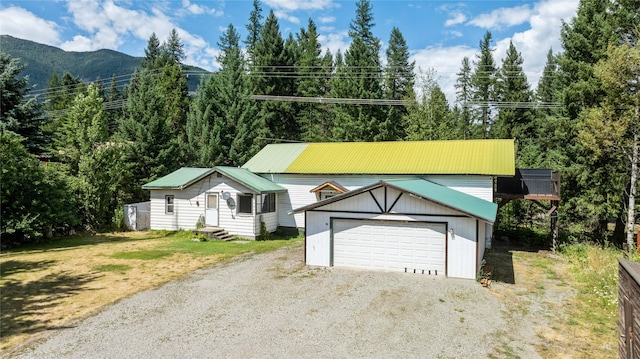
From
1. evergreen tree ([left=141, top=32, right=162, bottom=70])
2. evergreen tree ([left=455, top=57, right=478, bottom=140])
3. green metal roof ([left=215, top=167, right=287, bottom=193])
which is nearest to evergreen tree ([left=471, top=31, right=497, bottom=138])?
evergreen tree ([left=455, top=57, right=478, bottom=140])

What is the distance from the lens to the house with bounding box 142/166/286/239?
20906mm

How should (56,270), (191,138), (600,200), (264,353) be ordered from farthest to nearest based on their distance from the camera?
(191,138), (600,200), (56,270), (264,353)

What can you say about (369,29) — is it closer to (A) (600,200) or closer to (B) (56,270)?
(A) (600,200)

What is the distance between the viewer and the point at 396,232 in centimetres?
1400

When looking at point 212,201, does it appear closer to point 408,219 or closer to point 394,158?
point 394,158

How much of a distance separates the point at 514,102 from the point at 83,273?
4251cm

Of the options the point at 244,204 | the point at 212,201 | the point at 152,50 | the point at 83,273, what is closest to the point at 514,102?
the point at 244,204

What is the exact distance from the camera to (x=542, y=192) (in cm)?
1911

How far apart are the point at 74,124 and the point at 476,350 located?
A: 2487cm

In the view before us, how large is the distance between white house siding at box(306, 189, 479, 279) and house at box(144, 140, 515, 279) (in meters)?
0.03

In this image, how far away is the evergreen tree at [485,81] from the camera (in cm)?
4284

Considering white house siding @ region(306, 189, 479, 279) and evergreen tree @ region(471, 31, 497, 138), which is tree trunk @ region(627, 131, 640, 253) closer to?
white house siding @ region(306, 189, 479, 279)

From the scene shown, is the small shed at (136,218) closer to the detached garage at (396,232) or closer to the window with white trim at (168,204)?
the window with white trim at (168,204)

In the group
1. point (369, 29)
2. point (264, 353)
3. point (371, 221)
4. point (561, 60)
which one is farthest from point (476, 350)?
point (369, 29)
